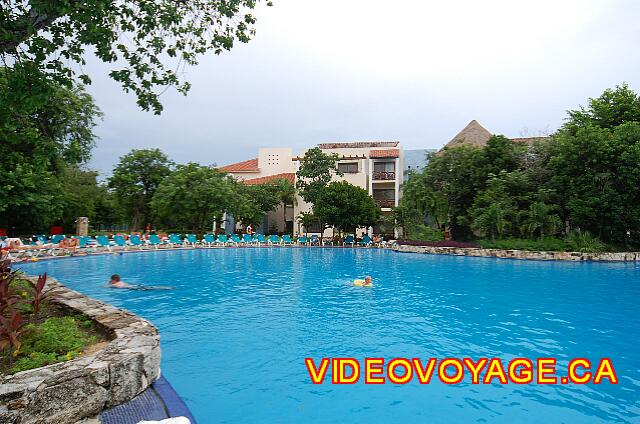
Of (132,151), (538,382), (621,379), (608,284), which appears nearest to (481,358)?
(538,382)

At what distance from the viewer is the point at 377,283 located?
12070mm

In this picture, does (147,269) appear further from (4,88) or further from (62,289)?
(4,88)

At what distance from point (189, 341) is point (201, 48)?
16.8 ft

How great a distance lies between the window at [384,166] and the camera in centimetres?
3759

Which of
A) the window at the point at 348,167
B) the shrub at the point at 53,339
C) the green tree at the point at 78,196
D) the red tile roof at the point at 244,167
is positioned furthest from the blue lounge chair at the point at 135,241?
the red tile roof at the point at 244,167

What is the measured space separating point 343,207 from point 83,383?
87.5 ft

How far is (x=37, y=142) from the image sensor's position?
19.8ft

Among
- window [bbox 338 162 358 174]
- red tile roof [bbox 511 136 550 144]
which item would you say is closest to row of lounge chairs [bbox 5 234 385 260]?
window [bbox 338 162 358 174]

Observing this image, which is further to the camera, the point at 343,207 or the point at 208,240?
the point at 343,207

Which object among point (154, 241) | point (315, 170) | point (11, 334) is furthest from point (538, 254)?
point (154, 241)

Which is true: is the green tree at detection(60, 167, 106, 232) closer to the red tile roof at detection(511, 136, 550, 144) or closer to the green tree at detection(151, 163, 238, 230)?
the green tree at detection(151, 163, 238, 230)

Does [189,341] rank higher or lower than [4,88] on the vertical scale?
lower

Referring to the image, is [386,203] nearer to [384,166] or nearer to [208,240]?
[384,166]

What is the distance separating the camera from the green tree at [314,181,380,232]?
96.0 ft
